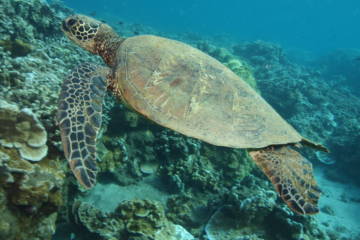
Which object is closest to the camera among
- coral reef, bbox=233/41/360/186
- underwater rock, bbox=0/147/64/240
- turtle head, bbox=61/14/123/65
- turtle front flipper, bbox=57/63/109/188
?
underwater rock, bbox=0/147/64/240

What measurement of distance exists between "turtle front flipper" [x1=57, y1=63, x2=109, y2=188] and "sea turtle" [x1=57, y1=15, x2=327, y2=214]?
13 mm

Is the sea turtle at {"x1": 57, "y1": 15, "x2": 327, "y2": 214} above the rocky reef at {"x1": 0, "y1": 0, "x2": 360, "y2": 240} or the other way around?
above

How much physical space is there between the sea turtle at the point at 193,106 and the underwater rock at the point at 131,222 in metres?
1.20

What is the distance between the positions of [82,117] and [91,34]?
8.44ft

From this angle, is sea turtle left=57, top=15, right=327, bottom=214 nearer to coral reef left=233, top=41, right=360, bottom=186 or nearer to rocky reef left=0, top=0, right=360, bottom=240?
rocky reef left=0, top=0, right=360, bottom=240

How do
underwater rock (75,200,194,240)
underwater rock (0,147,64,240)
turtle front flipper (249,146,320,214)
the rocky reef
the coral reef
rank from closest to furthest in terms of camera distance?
underwater rock (0,147,64,240), the rocky reef, turtle front flipper (249,146,320,214), underwater rock (75,200,194,240), the coral reef

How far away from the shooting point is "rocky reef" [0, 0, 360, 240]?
273 cm

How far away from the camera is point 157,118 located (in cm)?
397

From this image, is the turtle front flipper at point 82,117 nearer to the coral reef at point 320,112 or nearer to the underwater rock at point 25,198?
the underwater rock at point 25,198

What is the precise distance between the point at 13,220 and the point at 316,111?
13308 millimetres

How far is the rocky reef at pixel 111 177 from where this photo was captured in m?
2.73

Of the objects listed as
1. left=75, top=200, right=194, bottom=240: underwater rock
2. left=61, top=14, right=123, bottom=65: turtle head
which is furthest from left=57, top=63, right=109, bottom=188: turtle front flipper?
left=75, top=200, right=194, bottom=240: underwater rock

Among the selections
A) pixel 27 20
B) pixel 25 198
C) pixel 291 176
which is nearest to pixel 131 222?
pixel 25 198

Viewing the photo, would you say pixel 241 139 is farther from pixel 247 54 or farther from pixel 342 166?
pixel 247 54
